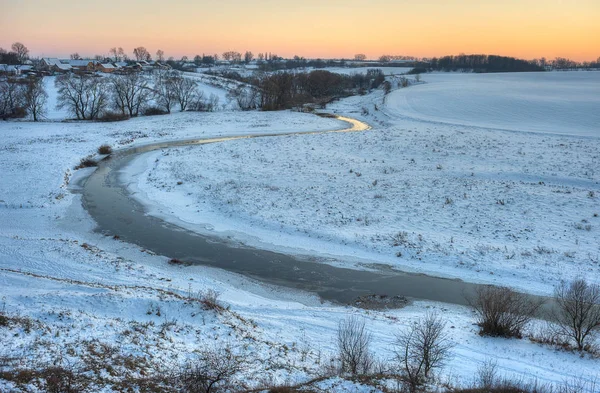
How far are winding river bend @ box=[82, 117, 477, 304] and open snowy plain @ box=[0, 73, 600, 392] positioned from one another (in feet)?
→ 2.27

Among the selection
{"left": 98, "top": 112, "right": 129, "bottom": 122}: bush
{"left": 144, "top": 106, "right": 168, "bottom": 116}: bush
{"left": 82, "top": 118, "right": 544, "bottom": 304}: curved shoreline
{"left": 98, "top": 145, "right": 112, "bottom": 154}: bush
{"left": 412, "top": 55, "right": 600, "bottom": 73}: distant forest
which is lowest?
{"left": 82, "top": 118, "right": 544, "bottom": 304}: curved shoreline

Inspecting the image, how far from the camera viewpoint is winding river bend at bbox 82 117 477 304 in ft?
49.4

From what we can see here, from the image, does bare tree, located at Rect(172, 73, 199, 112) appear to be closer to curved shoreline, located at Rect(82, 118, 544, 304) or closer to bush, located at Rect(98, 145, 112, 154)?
bush, located at Rect(98, 145, 112, 154)

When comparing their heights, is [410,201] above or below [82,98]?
below

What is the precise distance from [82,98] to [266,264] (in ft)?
194

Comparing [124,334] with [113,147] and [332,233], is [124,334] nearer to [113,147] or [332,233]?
[332,233]

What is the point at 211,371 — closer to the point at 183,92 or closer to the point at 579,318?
the point at 579,318

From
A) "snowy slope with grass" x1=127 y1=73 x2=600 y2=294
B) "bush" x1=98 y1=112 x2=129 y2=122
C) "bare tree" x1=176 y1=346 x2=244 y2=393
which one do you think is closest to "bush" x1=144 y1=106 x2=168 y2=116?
"bush" x1=98 y1=112 x2=129 y2=122

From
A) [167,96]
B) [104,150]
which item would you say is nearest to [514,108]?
[167,96]

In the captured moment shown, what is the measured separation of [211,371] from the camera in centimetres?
912

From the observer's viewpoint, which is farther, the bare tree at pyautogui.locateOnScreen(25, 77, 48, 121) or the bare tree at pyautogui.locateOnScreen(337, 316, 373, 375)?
the bare tree at pyautogui.locateOnScreen(25, 77, 48, 121)

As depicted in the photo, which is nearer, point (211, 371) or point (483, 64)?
point (211, 371)

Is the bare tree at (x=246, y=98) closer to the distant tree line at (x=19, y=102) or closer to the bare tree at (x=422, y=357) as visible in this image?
the distant tree line at (x=19, y=102)

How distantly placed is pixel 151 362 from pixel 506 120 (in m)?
57.6
